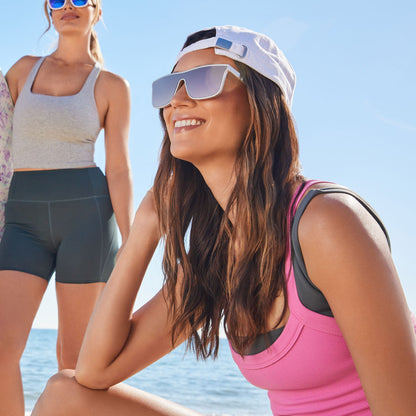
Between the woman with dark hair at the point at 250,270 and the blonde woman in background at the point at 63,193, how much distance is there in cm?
94

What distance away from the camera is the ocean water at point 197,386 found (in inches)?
465

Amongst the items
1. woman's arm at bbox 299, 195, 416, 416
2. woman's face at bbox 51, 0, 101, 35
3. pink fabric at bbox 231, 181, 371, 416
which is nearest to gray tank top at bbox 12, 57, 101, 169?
woman's face at bbox 51, 0, 101, 35

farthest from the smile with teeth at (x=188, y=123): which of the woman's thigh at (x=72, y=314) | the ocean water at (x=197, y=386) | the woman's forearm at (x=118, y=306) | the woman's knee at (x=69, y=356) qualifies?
the ocean water at (x=197, y=386)

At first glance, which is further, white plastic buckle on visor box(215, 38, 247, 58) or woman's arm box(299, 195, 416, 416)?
white plastic buckle on visor box(215, 38, 247, 58)

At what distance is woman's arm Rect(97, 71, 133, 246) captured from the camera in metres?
3.20

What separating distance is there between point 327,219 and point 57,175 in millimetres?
2046

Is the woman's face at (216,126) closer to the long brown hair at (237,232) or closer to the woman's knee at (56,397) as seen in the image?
the long brown hair at (237,232)

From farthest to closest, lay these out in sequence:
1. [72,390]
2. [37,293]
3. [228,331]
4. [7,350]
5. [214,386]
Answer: [214,386]
[37,293]
[7,350]
[72,390]
[228,331]

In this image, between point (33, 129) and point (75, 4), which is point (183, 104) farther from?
point (75, 4)

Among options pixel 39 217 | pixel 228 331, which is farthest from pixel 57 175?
pixel 228 331

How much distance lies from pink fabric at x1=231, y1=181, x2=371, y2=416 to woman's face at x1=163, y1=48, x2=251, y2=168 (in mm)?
375

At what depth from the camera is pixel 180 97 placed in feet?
6.57

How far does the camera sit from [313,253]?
1450 mm

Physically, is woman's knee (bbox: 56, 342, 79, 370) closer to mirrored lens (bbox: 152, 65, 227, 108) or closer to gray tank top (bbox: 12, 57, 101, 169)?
gray tank top (bbox: 12, 57, 101, 169)
